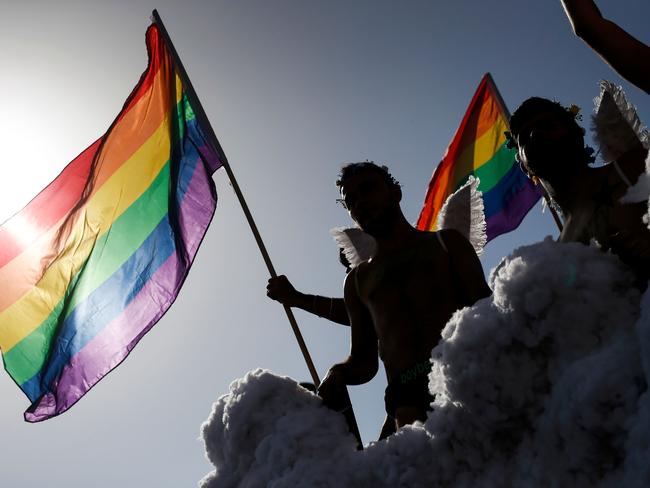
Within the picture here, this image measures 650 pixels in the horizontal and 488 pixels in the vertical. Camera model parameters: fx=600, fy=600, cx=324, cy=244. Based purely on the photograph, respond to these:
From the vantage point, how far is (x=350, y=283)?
3020mm

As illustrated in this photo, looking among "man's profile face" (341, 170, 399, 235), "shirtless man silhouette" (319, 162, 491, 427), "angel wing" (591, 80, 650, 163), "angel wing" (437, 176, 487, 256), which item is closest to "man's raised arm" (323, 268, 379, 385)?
"shirtless man silhouette" (319, 162, 491, 427)

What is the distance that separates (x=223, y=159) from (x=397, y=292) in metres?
2.64

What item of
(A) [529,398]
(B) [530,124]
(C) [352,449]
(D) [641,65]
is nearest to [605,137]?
(B) [530,124]

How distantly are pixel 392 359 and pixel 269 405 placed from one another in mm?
688

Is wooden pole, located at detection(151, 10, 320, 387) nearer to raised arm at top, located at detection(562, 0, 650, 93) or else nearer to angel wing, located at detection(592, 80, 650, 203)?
angel wing, located at detection(592, 80, 650, 203)

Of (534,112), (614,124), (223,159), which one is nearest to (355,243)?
(534,112)

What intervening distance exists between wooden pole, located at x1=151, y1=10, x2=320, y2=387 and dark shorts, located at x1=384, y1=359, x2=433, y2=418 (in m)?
1.04

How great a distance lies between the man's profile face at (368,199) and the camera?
2816mm

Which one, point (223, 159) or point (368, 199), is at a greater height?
point (223, 159)

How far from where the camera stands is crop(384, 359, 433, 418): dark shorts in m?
2.37

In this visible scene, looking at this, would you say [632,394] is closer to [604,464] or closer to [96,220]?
[604,464]

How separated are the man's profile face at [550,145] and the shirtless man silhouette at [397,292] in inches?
25.3

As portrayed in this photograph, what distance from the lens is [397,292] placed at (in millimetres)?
2652

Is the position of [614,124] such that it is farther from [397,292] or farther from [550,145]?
[397,292]
